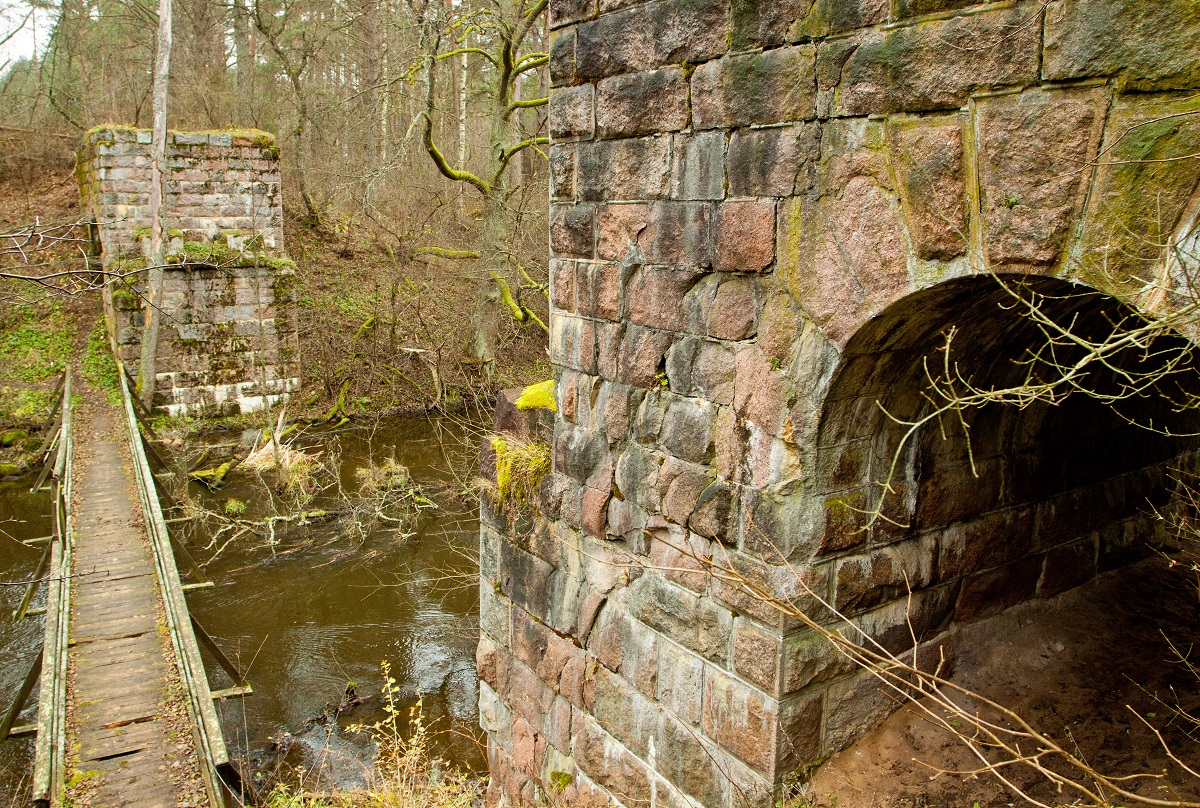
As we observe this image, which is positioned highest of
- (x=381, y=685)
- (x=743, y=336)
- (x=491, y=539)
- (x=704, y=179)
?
(x=704, y=179)

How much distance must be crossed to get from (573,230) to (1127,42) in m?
2.20

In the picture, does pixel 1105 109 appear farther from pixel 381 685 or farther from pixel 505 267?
pixel 505 267

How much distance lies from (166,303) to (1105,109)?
15240mm

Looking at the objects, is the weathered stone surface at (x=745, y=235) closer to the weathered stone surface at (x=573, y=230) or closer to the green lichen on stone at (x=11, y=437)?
the weathered stone surface at (x=573, y=230)

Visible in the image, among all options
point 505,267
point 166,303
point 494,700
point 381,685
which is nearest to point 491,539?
point 494,700

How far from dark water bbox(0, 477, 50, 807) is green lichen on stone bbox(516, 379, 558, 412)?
3.65m

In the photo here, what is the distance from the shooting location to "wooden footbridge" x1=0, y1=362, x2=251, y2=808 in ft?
16.2

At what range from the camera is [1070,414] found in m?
3.87

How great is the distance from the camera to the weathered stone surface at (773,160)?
2.77m

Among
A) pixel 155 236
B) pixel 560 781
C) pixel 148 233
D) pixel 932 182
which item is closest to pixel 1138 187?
pixel 932 182

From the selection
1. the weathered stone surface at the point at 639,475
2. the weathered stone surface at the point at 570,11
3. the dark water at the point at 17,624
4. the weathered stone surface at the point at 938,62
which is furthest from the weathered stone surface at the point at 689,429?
the dark water at the point at 17,624

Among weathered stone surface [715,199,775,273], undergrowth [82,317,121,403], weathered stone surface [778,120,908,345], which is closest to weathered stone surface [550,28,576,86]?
weathered stone surface [715,199,775,273]

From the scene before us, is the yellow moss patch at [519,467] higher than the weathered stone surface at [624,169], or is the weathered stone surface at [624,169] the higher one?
the weathered stone surface at [624,169]

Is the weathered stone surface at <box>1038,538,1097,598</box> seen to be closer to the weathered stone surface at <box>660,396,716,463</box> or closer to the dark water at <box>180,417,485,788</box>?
the weathered stone surface at <box>660,396,716,463</box>
